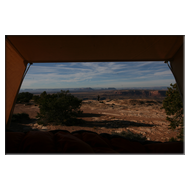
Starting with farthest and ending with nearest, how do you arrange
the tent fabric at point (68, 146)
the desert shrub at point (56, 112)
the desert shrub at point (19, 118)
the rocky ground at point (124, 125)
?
the desert shrub at point (19, 118) < the desert shrub at point (56, 112) < the rocky ground at point (124, 125) < the tent fabric at point (68, 146)

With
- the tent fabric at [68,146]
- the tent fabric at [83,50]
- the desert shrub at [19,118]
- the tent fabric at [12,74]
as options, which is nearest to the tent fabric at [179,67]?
the tent fabric at [83,50]

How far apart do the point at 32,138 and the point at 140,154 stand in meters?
1.03

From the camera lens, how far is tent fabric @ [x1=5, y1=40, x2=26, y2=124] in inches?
55.6

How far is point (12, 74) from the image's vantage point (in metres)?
1.53

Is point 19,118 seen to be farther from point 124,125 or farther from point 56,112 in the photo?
point 124,125

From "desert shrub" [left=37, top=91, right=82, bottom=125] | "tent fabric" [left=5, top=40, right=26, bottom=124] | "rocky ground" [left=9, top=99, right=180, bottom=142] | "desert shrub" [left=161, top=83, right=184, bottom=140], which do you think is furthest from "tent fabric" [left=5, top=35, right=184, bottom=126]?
"desert shrub" [left=37, top=91, right=82, bottom=125]

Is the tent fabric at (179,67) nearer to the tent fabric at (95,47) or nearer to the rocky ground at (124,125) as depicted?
the tent fabric at (95,47)

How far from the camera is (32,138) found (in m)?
0.96

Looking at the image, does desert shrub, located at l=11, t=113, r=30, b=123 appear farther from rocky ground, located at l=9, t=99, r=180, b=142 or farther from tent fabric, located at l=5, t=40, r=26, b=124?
tent fabric, located at l=5, t=40, r=26, b=124

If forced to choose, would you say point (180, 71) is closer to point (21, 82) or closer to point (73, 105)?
point (21, 82)

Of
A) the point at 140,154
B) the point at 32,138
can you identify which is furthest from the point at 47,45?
the point at 140,154

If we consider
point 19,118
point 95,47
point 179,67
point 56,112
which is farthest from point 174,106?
point 19,118

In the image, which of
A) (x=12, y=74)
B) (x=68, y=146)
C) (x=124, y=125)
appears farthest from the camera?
(x=124, y=125)

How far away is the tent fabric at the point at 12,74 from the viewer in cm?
141
